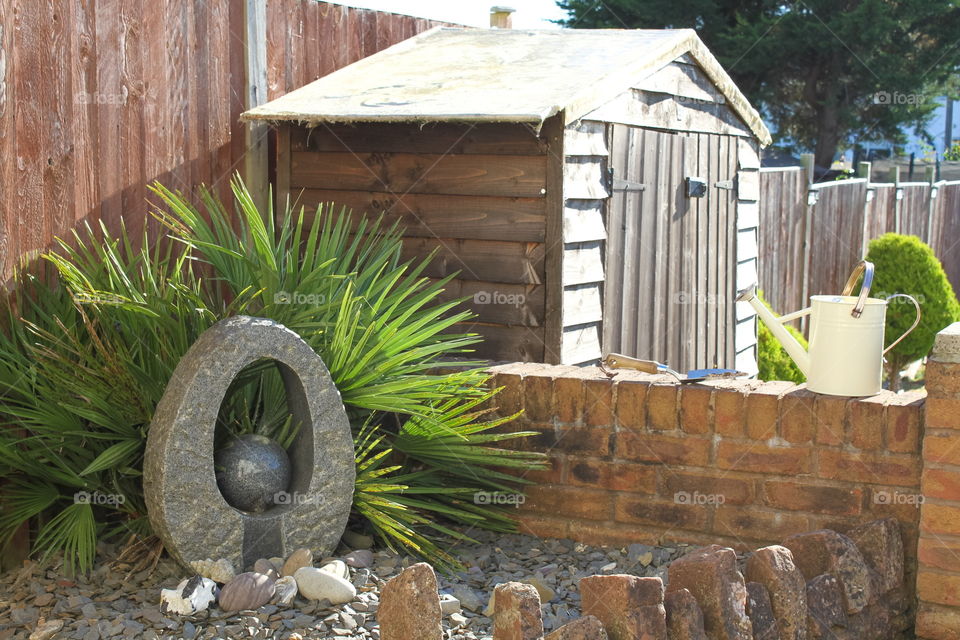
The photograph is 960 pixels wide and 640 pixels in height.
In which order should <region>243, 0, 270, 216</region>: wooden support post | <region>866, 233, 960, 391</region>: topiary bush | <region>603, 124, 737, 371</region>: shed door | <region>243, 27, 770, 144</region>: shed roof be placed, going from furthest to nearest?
<region>866, 233, 960, 391</region>: topiary bush, <region>603, 124, 737, 371</region>: shed door, <region>243, 0, 270, 216</region>: wooden support post, <region>243, 27, 770, 144</region>: shed roof

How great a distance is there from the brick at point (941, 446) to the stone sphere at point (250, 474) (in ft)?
6.87

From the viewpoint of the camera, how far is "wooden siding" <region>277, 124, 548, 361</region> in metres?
4.69

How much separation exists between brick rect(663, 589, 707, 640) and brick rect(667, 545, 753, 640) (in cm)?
9

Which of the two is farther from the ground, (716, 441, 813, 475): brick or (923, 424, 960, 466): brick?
(923, 424, 960, 466): brick

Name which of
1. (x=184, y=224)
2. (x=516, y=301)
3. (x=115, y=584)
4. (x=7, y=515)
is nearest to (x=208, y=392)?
(x=115, y=584)

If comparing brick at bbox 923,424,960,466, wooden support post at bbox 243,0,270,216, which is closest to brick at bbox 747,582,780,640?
brick at bbox 923,424,960,466

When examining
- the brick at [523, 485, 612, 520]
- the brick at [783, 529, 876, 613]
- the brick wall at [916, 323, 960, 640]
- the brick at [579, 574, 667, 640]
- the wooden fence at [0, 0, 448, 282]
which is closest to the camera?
the brick at [579, 574, 667, 640]

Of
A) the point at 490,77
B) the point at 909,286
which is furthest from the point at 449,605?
the point at 909,286

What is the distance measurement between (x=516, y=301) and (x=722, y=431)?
49.9 inches

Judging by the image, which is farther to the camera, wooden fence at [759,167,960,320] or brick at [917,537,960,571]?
wooden fence at [759,167,960,320]

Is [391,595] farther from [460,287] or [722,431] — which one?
[460,287]

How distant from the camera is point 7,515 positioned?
3.63 meters

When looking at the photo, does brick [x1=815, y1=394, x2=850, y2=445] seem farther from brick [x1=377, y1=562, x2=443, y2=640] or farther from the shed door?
brick [x1=377, y1=562, x2=443, y2=640]

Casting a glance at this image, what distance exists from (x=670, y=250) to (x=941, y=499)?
2.54 metres
